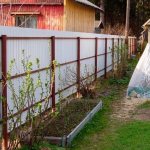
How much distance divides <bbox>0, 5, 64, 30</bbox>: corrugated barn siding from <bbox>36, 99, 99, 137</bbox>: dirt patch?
42.1 feet

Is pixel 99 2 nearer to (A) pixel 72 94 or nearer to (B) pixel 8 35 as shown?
(A) pixel 72 94

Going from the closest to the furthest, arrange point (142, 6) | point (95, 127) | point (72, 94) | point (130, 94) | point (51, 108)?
point (95, 127) < point (51, 108) < point (72, 94) < point (130, 94) < point (142, 6)

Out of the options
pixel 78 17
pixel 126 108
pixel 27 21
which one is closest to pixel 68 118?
pixel 126 108

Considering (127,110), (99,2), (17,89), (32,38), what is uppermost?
(99,2)

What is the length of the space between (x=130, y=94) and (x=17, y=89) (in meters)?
6.16

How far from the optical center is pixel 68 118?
9289 mm

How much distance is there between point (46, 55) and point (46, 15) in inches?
571

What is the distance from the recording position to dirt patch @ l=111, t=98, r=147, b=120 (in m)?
10.5

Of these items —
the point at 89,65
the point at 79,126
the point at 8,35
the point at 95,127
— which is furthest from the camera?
the point at 89,65

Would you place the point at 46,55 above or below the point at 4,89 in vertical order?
above

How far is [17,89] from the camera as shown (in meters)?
7.89

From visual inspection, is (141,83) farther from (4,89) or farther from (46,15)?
(46,15)

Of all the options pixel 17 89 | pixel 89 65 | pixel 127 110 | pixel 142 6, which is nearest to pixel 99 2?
pixel 142 6

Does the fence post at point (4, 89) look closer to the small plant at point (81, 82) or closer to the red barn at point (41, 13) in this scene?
the small plant at point (81, 82)
